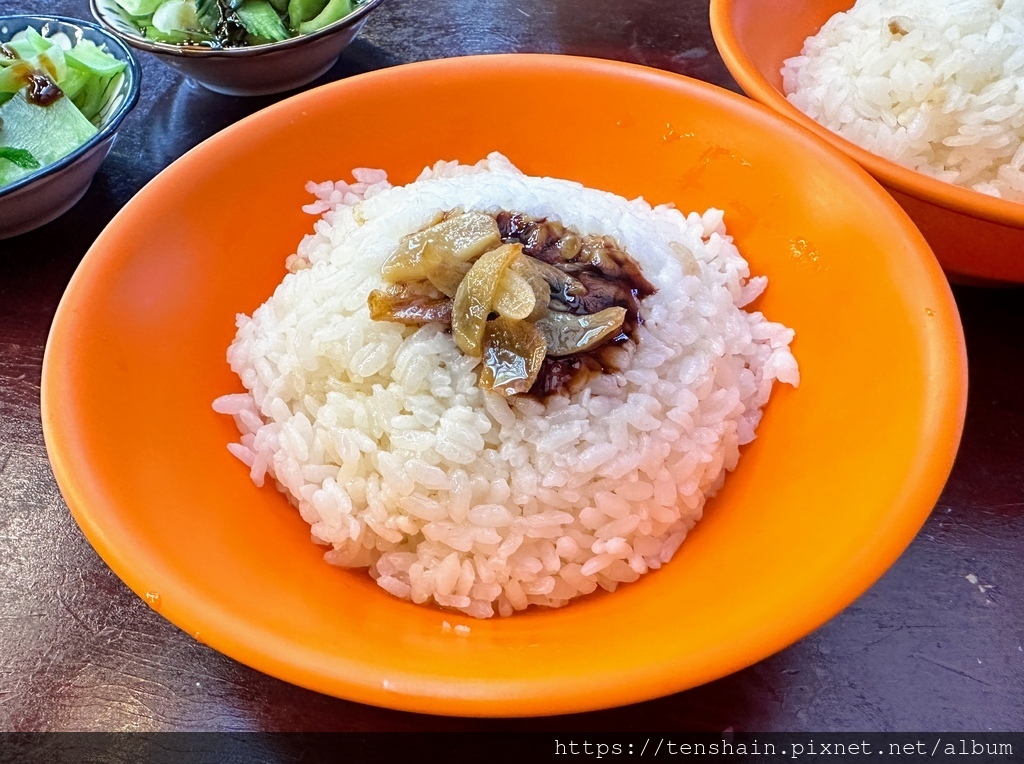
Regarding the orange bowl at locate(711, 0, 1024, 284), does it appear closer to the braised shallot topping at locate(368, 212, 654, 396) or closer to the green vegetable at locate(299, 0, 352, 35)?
the braised shallot topping at locate(368, 212, 654, 396)

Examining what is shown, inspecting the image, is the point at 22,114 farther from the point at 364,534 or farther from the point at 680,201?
the point at 680,201

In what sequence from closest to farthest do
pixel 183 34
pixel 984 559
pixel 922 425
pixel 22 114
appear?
pixel 922 425, pixel 984 559, pixel 22 114, pixel 183 34

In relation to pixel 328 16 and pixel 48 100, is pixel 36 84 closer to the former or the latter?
pixel 48 100

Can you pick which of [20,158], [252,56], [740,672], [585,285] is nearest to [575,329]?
[585,285]

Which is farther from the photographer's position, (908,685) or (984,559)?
(984,559)

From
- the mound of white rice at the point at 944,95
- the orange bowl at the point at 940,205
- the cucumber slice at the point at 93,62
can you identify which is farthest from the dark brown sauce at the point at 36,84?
the mound of white rice at the point at 944,95

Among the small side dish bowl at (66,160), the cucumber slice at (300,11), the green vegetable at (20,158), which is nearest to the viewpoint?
the small side dish bowl at (66,160)

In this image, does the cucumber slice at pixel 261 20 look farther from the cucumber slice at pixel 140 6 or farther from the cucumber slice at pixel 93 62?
the cucumber slice at pixel 93 62

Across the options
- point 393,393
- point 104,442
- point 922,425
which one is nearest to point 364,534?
point 393,393
